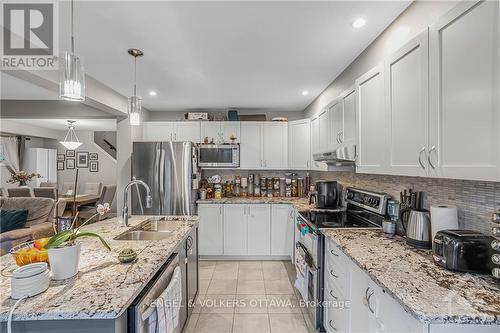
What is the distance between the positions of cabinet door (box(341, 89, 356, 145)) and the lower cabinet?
69.9 inches

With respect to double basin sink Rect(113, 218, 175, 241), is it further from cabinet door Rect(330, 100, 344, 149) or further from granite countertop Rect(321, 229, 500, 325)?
cabinet door Rect(330, 100, 344, 149)

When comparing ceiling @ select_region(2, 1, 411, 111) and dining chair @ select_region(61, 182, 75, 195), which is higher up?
ceiling @ select_region(2, 1, 411, 111)

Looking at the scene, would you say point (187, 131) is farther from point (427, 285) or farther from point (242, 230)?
point (427, 285)

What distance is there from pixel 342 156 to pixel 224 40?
143 cm

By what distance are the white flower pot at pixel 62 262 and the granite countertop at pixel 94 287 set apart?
30mm

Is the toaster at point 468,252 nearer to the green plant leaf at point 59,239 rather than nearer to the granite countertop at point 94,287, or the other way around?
the granite countertop at point 94,287

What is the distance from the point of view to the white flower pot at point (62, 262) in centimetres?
110

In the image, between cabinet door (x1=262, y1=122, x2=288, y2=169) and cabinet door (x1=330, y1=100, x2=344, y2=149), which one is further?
cabinet door (x1=262, y1=122, x2=288, y2=169)

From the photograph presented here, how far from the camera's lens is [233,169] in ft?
13.9

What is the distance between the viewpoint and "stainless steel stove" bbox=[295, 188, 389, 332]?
2.03 metres

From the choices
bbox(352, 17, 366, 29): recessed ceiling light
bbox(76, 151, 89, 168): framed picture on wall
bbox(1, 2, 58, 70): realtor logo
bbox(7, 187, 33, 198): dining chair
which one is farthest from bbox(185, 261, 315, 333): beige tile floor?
bbox(76, 151, 89, 168): framed picture on wall

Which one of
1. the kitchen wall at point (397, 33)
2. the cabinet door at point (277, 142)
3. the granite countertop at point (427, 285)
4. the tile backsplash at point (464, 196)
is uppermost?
the kitchen wall at point (397, 33)

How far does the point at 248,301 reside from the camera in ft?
8.45

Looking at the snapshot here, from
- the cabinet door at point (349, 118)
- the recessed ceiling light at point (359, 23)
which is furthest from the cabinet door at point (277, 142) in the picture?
the recessed ceiling light at point (359, 23)
